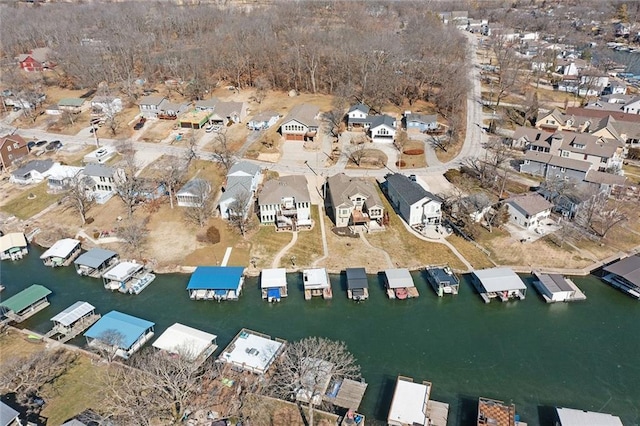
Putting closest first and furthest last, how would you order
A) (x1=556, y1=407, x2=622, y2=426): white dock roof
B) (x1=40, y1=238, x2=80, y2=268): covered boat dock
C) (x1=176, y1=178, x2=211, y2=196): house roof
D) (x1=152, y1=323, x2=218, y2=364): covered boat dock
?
(x1=556, y1=407, x2=622, y2=426): white dock roof < (x1=152, y1=323, x2=218, y2=364): covered boat dock < (x1=40, y1=238, x2=80, y2=268): covered boat dock < (x1=176, y1=178, x2=211, y2=196): house roof

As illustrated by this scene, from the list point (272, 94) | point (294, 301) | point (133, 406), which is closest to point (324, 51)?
point (272, 94)

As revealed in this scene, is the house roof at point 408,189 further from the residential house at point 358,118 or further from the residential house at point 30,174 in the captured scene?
the residential house at point 30,174

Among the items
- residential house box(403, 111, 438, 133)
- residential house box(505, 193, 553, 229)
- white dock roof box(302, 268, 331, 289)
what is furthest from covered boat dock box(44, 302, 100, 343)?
residential house box(403, 111, 438, 133)

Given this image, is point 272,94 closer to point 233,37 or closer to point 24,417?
point 233,37

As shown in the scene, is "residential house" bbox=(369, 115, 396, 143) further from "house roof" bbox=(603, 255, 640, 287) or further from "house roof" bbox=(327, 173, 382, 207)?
"house roof" bbox=(603, 255, 640, 287)

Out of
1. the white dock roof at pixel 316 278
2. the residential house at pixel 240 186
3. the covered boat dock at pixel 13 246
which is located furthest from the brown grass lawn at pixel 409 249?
the covered boat dock at pixel 13 246

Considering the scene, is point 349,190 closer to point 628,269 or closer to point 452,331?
point 452,331
